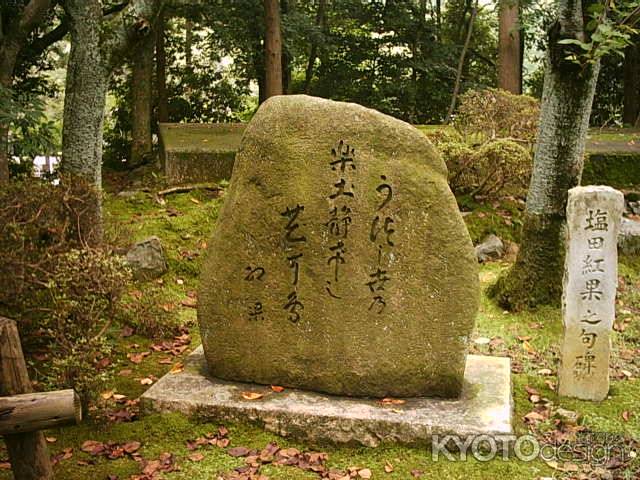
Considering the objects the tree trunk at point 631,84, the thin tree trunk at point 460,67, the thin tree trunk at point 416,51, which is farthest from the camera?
the thin tree trunk at point 416,51

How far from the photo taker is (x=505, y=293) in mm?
7945

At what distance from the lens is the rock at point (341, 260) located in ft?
17.3

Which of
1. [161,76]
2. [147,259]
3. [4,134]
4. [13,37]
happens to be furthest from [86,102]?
[161,76]

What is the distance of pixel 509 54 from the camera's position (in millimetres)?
14156

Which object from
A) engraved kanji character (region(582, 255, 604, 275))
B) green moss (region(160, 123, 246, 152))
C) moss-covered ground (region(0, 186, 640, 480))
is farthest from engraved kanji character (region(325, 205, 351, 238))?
green moss (region(160, 123, 246, 152))

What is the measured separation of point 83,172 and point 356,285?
3.34 metres

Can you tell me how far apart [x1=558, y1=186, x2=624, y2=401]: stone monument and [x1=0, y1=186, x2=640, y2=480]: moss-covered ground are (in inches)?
9.0

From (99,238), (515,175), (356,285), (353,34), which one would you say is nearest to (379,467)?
(356,285)

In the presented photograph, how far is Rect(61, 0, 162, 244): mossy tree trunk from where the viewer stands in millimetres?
6793

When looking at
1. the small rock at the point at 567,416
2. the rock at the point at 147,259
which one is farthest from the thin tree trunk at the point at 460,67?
the small rock at the point at 567,416

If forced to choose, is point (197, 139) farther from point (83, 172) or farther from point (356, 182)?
point (356, 182)

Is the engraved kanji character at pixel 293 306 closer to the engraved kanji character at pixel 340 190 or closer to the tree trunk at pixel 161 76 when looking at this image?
the engraved kanji character at pixel 340 190

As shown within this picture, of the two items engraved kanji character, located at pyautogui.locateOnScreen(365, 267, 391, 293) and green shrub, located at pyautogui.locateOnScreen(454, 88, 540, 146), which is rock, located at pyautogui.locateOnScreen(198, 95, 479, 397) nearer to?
engraved kanji character, located at pyautogui.locateOnScreen(365, 267, 391, 293)

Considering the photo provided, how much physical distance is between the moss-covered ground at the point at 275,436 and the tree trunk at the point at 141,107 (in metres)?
3.30
